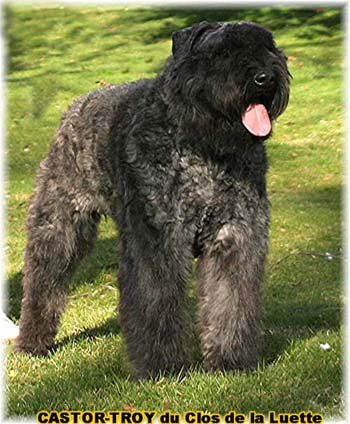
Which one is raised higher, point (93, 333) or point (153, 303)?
point (153, 303)

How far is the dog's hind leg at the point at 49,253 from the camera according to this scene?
654 centimetres

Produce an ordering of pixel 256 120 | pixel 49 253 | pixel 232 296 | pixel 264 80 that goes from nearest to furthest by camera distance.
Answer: pixel 264 80, pixel 256 120, pixel 232 296, pixel 49 253

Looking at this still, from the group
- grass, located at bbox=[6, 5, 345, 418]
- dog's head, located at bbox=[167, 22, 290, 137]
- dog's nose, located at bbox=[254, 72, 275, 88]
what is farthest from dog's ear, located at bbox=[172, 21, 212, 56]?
grass, located at bbox=[6, 5, 345, 418]

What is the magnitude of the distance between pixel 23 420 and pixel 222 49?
8.07ft

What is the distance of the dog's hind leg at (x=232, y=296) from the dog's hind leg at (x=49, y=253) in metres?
1.32

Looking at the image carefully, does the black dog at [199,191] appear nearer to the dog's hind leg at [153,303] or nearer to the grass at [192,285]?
the dog's hind leg at [153,303]

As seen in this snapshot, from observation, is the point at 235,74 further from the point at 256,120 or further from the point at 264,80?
the point at 256,120

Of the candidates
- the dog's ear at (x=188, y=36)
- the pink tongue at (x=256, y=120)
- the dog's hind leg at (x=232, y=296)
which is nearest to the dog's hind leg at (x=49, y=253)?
the dog's hind leg at (x=232, y=296)

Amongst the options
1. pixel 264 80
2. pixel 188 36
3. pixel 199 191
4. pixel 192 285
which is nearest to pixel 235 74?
pixel 264 80

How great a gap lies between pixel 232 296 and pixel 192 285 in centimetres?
224

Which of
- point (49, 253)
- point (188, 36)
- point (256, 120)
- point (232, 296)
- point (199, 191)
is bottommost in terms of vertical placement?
point (49, 253)

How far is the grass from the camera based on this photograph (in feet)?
17.5

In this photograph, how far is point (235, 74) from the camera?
494cm

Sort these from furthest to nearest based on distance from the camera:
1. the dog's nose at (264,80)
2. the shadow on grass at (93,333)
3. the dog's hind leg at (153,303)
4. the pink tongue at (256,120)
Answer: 1. the shadow on grass at (93,333)
2. the dog's hind leg at (153,303)
3. the pink tongue at (256,120)
4. the dog's nose at (264,80)
